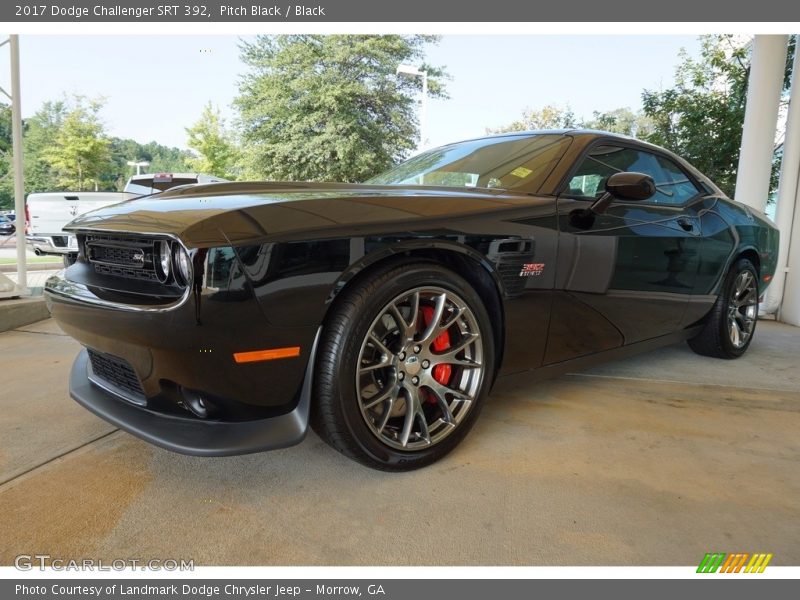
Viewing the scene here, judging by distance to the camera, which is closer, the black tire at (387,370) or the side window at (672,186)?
the black tire at (387,370)

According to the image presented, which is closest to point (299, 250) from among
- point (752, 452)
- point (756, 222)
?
point (752, 452)

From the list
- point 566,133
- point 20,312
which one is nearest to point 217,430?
point 566,133

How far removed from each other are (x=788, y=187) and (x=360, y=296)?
577 cm

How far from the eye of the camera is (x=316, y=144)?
1836cm

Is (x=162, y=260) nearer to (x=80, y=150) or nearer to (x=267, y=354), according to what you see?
(x=267, y=354)

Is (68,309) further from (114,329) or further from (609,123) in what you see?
(609,123)

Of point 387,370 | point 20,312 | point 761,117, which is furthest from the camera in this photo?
point 761,117

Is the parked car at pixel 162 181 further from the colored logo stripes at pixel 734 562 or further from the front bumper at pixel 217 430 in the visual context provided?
the colored logo stripes at pixel 734 562

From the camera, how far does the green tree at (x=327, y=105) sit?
1831 centimetres

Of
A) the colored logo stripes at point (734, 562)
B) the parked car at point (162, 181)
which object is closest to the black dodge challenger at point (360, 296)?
the colored logo stripes at point (734, 562)

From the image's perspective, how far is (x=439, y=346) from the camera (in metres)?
2.04

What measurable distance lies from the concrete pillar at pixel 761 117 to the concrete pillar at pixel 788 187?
0.42ft

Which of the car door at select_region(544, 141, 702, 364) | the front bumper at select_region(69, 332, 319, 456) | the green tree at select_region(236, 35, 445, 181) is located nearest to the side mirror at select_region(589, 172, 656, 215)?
the car door at select_region(544, 141, 702, 364)
